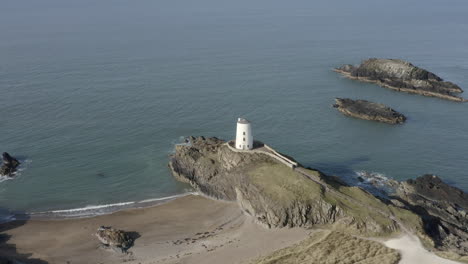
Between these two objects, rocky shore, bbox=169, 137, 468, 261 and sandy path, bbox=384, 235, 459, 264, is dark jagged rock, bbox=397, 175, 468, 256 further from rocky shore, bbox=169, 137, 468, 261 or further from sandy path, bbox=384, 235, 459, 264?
sandy path, bbox=384, 235, 459, 264

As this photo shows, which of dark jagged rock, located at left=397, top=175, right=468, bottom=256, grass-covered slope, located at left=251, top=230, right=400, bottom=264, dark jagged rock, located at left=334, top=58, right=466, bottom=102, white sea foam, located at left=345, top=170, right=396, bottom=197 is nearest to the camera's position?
grass-covered slope, located at left=251, top=230, right=400, bottom=264

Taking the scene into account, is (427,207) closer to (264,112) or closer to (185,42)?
(264,112)

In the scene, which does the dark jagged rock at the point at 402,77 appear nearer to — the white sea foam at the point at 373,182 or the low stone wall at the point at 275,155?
the white sea foam at the point at 373,182

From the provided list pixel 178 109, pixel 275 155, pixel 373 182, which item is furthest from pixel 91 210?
pixel 373 182

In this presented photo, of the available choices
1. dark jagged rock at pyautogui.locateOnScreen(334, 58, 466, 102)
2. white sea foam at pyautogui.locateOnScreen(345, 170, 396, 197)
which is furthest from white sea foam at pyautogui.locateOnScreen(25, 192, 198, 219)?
dark jagged rock at pyautogui.locateOnScreen(334, 58, 466, 102)

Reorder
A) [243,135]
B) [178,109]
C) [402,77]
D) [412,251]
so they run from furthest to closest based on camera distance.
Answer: [402,77], [178,109], [243,135], [412,251]

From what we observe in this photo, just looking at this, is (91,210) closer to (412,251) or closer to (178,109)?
(178,109)

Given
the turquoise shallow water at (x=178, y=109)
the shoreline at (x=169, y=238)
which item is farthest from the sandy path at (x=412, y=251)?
the turquoise shallow water at (x=178, y=109)
